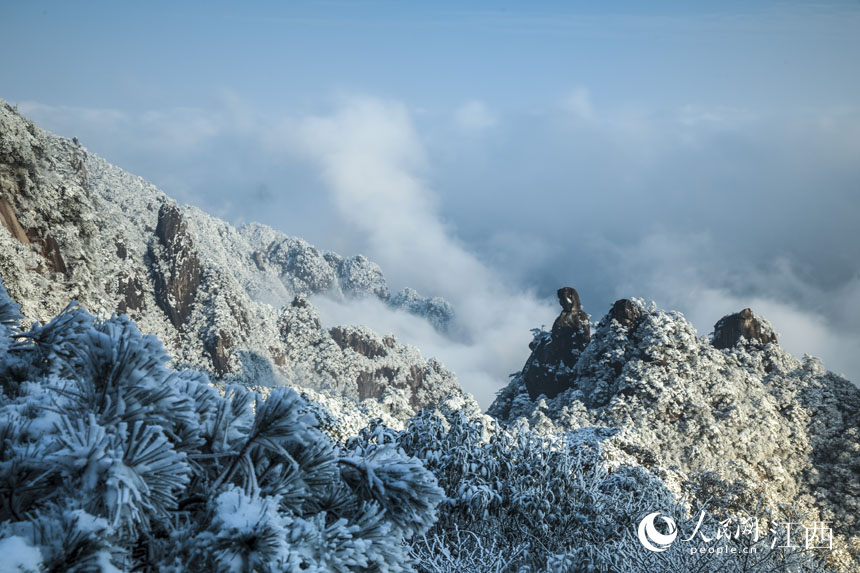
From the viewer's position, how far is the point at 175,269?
59.5 meters

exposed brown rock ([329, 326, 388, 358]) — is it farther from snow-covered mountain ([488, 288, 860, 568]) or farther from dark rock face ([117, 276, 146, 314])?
snow-covered mountain ([488, 288, 860, 568])

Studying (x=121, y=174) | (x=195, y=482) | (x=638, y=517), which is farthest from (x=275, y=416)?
(x=121, y=174)

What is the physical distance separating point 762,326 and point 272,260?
110 m

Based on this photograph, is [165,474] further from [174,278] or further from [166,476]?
[174,278]

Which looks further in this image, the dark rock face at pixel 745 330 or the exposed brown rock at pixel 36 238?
the dark rock face at pixel 745 330

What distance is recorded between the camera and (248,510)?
2480 mm

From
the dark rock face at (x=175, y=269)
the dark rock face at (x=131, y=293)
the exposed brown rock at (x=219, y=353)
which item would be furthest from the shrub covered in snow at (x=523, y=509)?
the dark rock face at (x=175, y=269)

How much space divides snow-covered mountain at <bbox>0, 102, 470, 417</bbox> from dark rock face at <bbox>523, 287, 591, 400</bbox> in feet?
32.7

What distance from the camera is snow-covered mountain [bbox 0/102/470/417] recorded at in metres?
16.4

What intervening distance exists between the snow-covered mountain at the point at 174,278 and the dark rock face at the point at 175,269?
0.33 feet

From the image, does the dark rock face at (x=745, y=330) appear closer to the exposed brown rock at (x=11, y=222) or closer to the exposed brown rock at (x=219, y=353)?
the exposed brown rock at (x=11, y=222)

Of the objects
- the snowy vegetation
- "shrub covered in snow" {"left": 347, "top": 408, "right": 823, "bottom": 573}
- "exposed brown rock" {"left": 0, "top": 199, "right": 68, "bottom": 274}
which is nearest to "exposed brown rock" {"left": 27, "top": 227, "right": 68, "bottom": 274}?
"exposed brown rock" {"left": 0, "top": 199, "right": 68, "bottom": 274}

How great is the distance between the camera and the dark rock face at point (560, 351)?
40688 mm

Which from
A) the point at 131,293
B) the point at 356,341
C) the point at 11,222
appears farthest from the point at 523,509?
the point at 356,341
